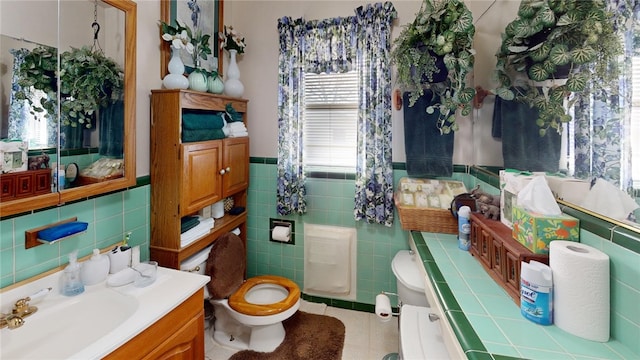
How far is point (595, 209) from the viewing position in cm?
104

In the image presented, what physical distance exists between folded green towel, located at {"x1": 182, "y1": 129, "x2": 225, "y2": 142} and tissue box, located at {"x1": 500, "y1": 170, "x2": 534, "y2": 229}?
5.60ft

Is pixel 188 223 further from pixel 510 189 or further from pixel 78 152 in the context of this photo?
pixel 510 189

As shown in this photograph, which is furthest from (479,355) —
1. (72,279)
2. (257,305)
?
(72,279)

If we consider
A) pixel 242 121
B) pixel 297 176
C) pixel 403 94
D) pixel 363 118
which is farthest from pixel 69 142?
pixel 403 94

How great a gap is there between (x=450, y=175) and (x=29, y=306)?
7.72 feet

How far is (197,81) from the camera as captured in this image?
1.90 meters

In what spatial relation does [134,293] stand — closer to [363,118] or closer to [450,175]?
[363,118]

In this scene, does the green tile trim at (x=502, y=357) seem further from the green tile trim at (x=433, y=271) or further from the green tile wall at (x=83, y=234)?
the green tile wall at (x=83, y=234)

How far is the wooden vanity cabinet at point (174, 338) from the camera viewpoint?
1112 mm

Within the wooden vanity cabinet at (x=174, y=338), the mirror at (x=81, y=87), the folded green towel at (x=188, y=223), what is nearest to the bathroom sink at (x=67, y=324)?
the wooden vanity cabinet at (x=174, y=338)

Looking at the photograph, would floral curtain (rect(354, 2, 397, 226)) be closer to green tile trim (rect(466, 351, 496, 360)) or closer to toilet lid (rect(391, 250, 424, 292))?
toilet lid (rect(391, 250, 424, 292))

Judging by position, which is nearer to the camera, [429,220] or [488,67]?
[429,220]

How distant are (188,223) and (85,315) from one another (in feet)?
2.38

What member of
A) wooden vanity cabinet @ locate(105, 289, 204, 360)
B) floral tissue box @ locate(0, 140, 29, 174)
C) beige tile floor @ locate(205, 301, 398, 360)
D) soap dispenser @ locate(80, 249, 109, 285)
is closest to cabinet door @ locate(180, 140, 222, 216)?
soap dispenser @ locate(80, 249, 109, 285)
